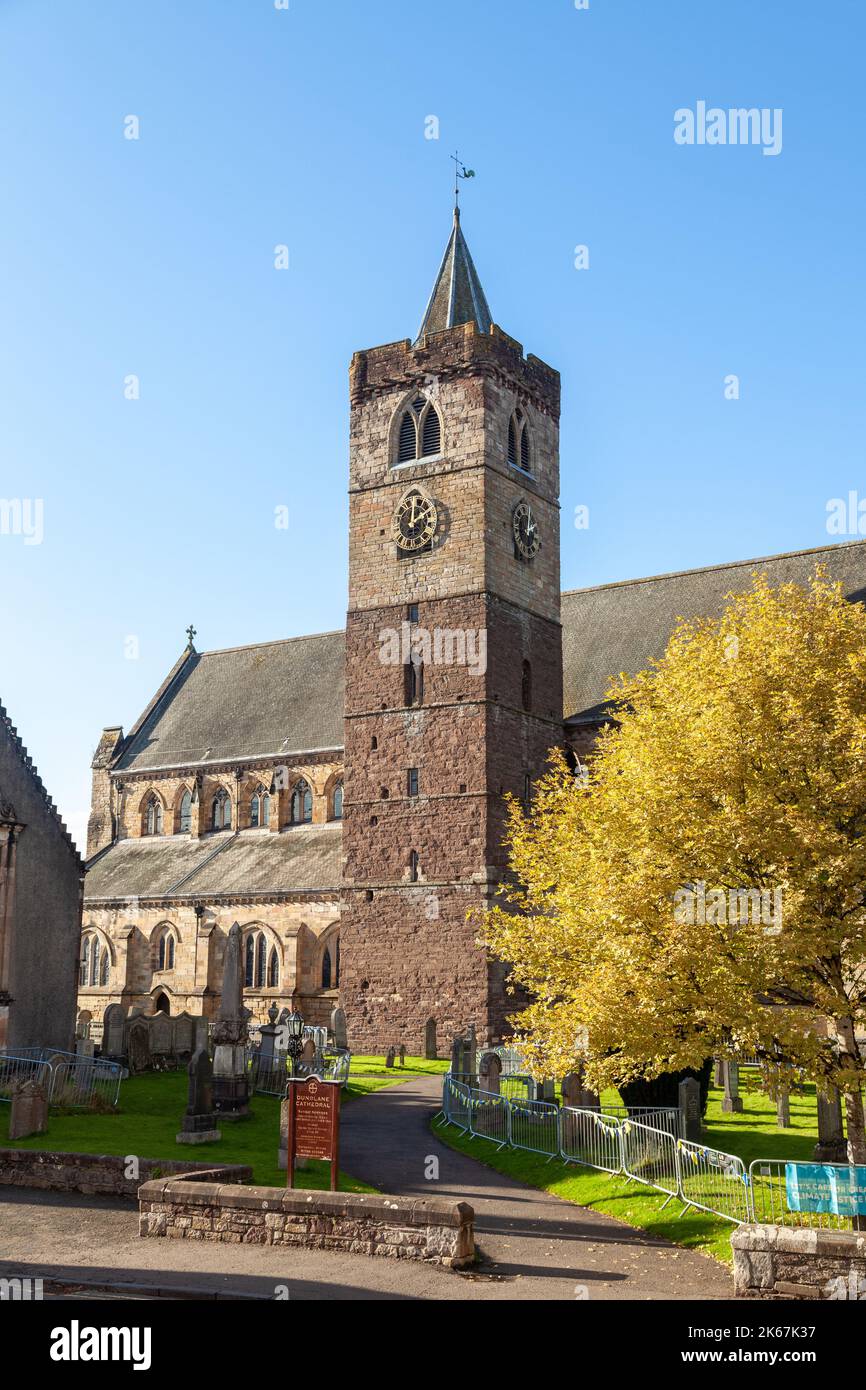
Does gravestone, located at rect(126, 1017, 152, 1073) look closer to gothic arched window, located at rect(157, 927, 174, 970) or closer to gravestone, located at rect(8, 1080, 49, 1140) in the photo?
gravestone, located at rect(8, 1080, 49, 1140)

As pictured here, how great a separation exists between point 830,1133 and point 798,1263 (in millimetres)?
7272

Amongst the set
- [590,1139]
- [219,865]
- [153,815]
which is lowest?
[590,1139]

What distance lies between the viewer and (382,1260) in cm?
1332

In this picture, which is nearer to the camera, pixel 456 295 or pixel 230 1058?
pixel 230 1058

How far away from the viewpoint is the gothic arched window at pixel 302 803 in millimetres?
52500

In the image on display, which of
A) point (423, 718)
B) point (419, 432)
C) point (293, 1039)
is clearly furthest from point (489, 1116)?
point (419, 432)

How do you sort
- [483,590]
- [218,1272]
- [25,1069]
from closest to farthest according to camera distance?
1. [218,1272]
2. [25,1069]
3. [483,590]

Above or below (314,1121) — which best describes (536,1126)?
below

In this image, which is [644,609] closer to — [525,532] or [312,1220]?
[525,532]

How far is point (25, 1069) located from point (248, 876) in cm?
2197

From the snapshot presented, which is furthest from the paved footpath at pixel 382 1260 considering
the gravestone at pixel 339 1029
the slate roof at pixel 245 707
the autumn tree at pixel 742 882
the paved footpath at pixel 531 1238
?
the slate roof at pixel 245 707

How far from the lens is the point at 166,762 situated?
57562 millimetres

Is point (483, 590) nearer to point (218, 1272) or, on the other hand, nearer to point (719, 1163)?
point (719, 1163)
